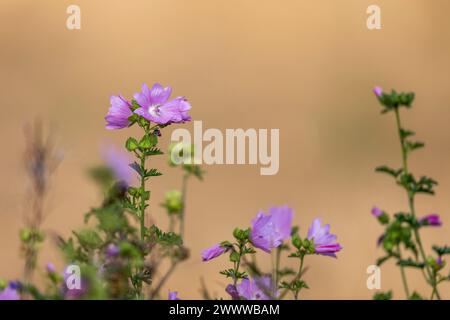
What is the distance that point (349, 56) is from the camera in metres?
11.7

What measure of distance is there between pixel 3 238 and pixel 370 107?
14.7ft

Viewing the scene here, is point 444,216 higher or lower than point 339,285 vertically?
higher

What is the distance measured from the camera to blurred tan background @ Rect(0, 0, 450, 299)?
25.7ft

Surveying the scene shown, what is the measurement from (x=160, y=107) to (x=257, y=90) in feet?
31.6

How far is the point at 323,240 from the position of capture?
63.2 inches

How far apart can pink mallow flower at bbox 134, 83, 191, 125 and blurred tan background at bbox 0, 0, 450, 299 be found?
A: 4765mm

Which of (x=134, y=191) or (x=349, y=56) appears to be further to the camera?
(x=349, y=56)

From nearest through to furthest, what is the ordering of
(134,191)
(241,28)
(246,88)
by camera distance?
(134,191), (246,88), (241,28)

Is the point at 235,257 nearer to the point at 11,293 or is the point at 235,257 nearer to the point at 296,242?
the point at 296,242

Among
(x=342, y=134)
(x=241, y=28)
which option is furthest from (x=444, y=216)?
(x=241, y=28)

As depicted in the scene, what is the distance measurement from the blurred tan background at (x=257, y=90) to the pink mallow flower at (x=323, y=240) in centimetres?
483

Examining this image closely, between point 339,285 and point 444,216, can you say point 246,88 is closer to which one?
point 444,216
